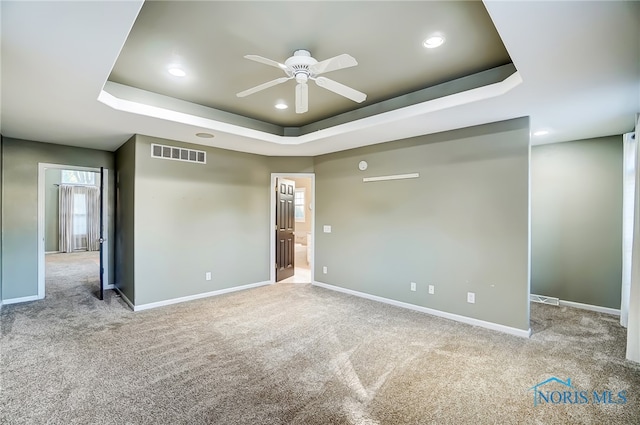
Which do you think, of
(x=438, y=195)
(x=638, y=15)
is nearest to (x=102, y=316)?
(x=438, y=195)

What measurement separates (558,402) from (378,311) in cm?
227

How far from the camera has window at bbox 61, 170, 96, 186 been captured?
9.96m

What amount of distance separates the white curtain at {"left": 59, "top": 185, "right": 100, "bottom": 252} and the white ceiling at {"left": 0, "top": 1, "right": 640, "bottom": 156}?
6552 mm

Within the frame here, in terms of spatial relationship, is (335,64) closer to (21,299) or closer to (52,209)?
(21,299)

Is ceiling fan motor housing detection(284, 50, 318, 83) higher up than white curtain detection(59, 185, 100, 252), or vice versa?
ceiling fan motor housing detection(284, 50, 318, 83)

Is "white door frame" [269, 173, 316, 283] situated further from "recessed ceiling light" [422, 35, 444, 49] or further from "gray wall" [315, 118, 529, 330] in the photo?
"recessed ceiling light" [422, 35, 444, 49]

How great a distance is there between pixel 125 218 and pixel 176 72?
2859mm

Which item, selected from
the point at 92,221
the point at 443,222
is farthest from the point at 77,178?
the point at 443,222

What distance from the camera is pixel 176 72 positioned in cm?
303

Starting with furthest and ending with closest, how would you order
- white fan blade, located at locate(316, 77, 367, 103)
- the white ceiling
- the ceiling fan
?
white fan blade, located at locate(316, 77, 367, 103)
the ceiling fan
the white ceiling

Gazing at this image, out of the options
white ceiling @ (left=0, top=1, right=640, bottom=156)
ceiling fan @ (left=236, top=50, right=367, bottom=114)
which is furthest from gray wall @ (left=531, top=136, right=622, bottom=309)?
ceiling fan @ (left=236, top=50, right=367, bottom=114)

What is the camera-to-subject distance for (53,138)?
4566 millimetres

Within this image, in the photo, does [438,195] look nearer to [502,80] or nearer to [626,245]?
[502,80]

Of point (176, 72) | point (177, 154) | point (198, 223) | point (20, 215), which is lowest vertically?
point (198, 223)
